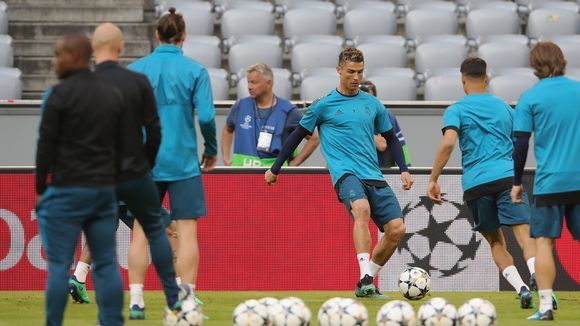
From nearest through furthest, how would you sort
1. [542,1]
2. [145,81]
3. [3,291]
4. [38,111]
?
[145,81] < [3,291] < [38,111] < [542,1]

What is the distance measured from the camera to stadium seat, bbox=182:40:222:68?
53.7 feet

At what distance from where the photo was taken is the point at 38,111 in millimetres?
13812

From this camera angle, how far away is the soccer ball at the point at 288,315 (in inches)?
309

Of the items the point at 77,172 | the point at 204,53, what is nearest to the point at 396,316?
→ the point at 77,172

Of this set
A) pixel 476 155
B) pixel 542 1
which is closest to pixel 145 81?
pixel 476 155

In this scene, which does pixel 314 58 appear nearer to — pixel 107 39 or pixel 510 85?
pixel 510 85

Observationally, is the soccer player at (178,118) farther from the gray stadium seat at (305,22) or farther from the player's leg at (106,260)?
the gray stadium seat at (305,22)

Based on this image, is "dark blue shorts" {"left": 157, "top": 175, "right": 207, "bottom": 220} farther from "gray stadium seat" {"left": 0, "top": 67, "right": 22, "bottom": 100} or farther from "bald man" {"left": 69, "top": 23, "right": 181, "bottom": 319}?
"gray stadium seat" {"left": 0, "top": 67, "right": 22, "bottom": 100}

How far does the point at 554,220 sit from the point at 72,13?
10.0m

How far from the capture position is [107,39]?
8.03m

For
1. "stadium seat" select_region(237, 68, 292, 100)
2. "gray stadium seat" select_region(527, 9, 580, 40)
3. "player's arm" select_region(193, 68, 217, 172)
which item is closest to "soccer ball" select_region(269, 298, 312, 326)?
"player's arm" select_region(193, 68, 217, 172)

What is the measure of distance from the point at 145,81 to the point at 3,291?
17.0 feet

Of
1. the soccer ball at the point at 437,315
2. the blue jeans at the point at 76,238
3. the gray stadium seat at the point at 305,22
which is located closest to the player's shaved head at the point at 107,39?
the blue jeans at the point at 76,238

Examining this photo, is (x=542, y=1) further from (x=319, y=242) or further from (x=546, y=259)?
(x=546, y=259)
